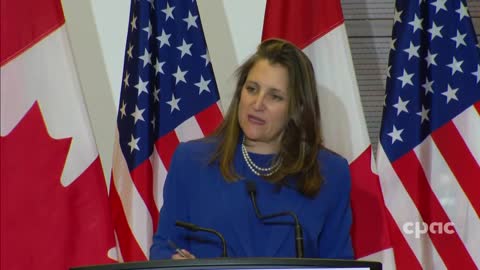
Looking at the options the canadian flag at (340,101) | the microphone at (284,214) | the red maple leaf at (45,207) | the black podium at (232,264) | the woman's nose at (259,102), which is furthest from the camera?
the canadian flag at (340,101)

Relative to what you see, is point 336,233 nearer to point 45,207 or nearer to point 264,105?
point 264,105

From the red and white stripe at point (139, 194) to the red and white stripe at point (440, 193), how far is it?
28.4 inches

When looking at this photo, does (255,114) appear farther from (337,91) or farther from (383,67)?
(383,67)

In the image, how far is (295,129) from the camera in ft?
7.63

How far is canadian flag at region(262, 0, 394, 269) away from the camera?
114 inches

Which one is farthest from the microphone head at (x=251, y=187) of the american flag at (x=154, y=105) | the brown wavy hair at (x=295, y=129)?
the american flag at (x=154, y=105)

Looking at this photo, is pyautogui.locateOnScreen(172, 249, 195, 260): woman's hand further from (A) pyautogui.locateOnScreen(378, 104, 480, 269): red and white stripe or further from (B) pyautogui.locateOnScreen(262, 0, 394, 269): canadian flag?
(A) pyautogui.locateOnScreen(378, 104, 480, 269): red and white stripe

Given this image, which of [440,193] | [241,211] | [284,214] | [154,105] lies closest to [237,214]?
[241,211]

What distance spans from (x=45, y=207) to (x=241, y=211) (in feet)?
2.81

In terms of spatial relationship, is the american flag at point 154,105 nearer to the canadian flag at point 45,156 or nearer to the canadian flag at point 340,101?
the canadian flag at point 45,156

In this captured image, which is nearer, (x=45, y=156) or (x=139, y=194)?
(x=45, y=156)

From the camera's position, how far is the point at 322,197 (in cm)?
226

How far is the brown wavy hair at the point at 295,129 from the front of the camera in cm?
224

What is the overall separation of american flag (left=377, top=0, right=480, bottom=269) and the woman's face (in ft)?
2.81
